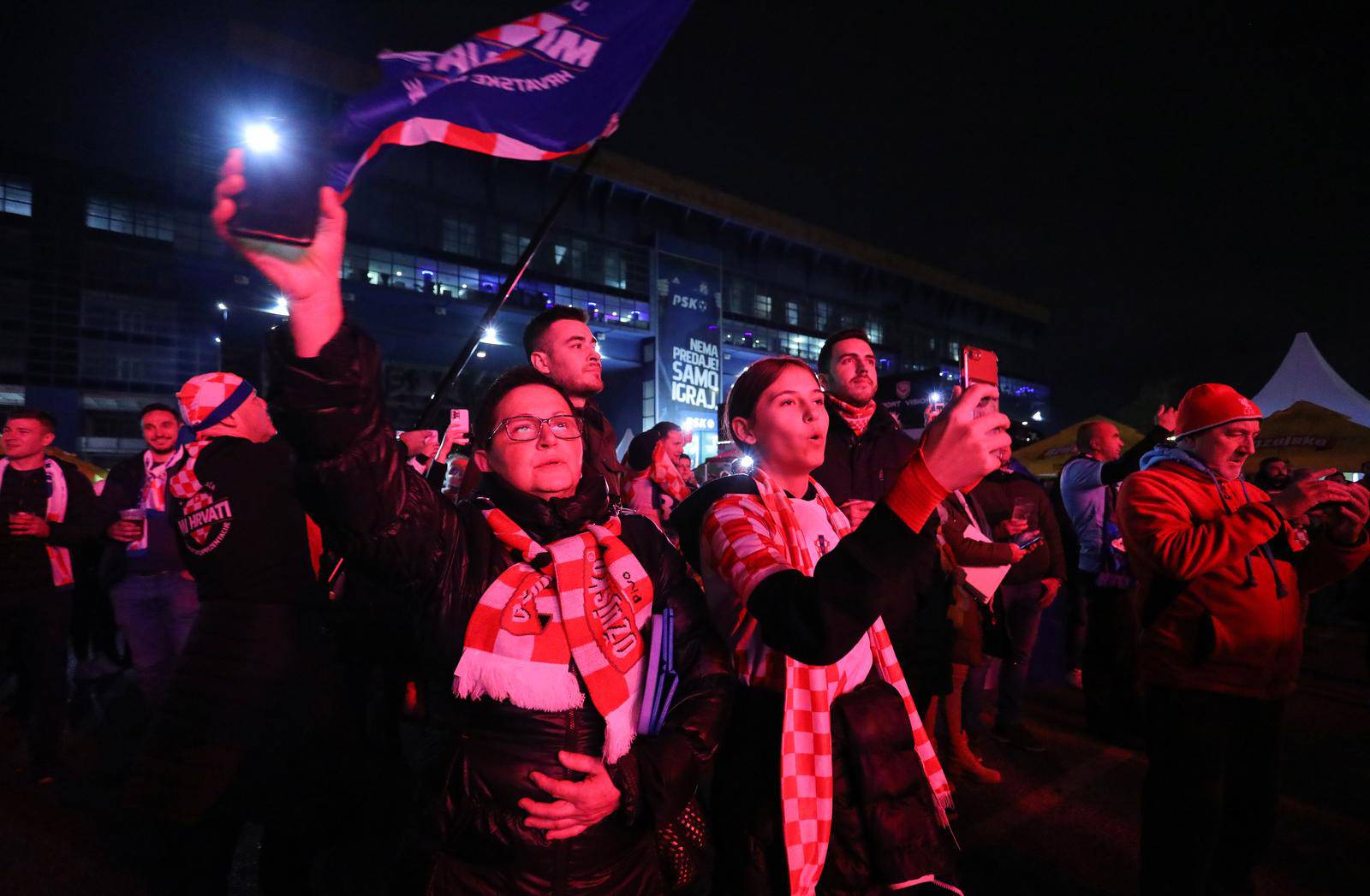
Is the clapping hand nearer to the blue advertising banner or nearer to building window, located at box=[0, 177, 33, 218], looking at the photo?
the blue advertising banner

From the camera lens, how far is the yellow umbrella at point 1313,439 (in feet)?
32.7

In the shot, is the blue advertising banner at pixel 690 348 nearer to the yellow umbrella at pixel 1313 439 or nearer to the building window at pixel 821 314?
the building window at pixel 821 314

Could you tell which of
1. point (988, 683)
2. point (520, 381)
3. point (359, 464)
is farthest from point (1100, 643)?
point (359, 464)

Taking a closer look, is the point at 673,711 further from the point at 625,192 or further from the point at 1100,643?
the point at 625,192

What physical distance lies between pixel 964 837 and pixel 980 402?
3347mm

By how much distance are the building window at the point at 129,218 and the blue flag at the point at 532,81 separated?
22.3m

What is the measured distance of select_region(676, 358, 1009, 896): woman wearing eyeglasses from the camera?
1.45 metres

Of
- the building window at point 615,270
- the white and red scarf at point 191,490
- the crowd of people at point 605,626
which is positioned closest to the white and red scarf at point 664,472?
the crowd of people at point 605,626

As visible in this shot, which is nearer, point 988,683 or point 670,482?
point 670,482

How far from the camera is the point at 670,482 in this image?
5.38 m

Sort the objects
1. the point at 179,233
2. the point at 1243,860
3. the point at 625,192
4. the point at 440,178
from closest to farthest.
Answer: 1. the point at 1243,860
2. the point at 179,233
3. the point at 440,178
4. the point at 625,192

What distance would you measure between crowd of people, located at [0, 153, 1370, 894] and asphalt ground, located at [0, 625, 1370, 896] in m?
0.35

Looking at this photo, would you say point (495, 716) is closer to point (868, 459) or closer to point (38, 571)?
point (868, 459)

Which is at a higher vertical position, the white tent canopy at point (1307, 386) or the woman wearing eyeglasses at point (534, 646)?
the white tent canopy at point (1307, 386)
